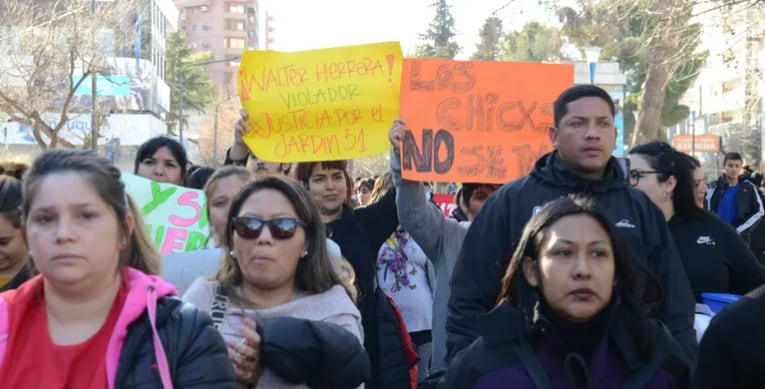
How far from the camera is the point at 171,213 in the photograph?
5.93 meters

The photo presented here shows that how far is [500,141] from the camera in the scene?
19.5 feet

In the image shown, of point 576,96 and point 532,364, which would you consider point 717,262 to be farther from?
point 532,364

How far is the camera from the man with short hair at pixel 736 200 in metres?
13.3

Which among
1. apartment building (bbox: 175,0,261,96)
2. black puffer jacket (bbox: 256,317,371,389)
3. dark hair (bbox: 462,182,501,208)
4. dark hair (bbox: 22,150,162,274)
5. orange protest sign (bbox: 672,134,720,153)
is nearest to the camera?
dark hair (bbox: 22,150,162,274)

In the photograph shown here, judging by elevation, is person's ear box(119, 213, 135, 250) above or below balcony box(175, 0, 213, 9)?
below

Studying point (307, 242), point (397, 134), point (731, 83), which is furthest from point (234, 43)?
point (307, 242)

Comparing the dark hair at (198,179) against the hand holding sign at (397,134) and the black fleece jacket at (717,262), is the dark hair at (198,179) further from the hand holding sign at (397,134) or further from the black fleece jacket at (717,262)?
the black fleece jacket at (717,262)

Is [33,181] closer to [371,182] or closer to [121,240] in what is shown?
[121,240]

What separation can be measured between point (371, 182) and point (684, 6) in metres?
5.13

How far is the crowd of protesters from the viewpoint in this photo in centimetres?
279

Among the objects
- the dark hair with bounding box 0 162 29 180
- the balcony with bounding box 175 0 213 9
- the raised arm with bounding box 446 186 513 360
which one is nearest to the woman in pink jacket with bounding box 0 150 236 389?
the raised arm with bounding box 446 186 513 360

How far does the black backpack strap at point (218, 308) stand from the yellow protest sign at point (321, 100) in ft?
8.00

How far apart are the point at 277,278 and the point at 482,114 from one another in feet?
8.28

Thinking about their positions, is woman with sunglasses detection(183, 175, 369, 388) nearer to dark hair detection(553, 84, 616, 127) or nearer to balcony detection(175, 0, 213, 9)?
dark hair detection(553, 84, 616, 127)
